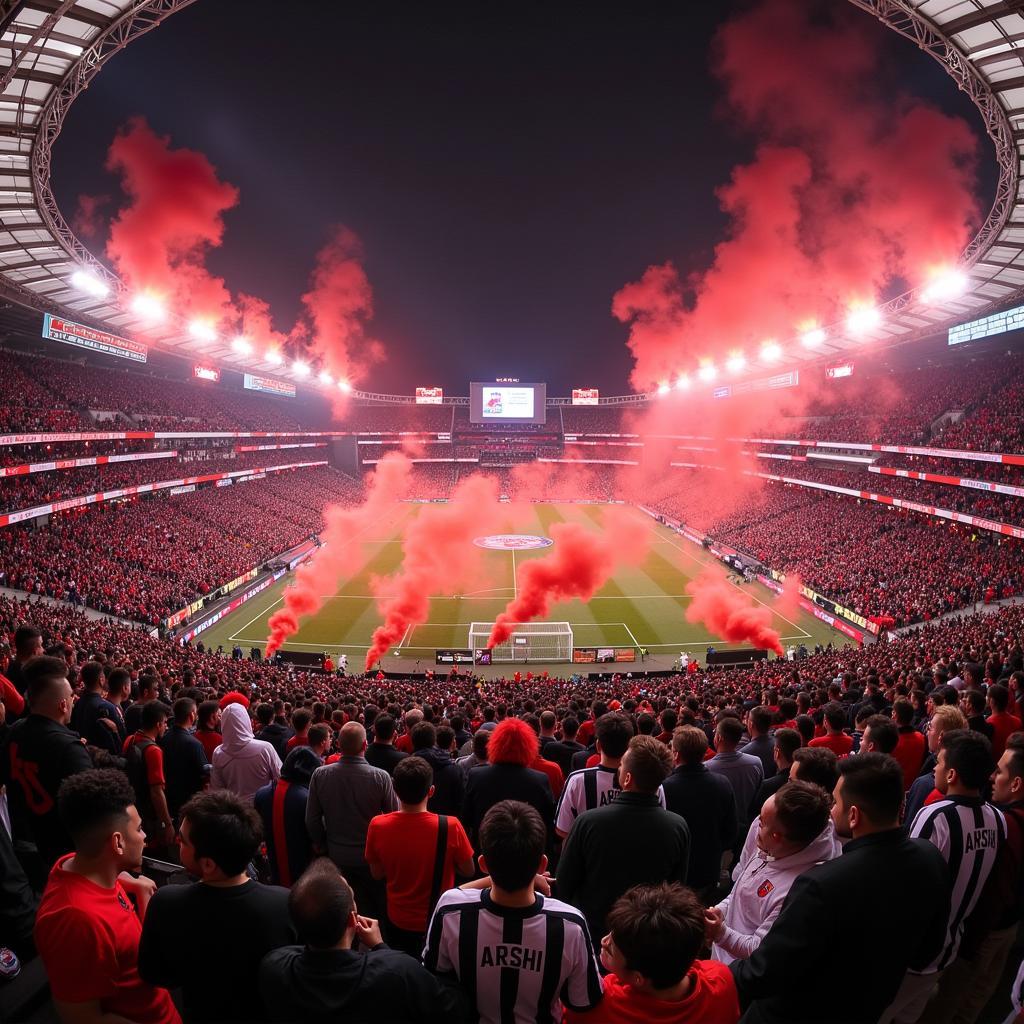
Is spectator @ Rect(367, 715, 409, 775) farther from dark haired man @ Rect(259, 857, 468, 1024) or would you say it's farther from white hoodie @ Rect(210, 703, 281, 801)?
dark haired man @ Rect(259, 857, 468, 1024)

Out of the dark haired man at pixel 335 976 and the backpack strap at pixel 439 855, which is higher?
the dark haired man at pixel 335 976

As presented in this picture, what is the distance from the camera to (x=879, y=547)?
1538 inches

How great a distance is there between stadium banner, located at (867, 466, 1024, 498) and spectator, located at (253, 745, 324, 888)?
119 feet

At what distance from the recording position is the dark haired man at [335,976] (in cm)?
246

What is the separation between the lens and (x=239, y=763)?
661 centimetres

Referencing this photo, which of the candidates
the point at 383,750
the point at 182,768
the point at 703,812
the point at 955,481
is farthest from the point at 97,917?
the point at 955,481

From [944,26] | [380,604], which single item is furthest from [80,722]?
[380,604]

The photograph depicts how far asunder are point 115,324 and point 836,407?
56.3 metres

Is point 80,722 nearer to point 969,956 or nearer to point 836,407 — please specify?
point 969,956

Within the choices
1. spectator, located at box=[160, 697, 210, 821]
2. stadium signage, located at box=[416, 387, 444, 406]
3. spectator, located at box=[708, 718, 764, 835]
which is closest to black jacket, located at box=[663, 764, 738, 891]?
spectator, located at box=[708, 718, 764, 835]

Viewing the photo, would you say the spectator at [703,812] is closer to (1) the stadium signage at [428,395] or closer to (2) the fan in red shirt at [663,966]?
(2) the fan in red shirt at [663,966]

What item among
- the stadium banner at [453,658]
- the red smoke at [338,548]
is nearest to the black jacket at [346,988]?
the stadium banner at [453,658]

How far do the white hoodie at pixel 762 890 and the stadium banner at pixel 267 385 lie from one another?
223ft

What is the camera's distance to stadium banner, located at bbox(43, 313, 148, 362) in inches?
1308
